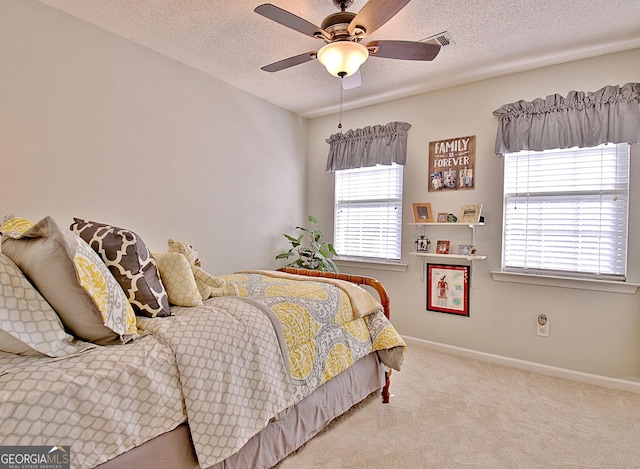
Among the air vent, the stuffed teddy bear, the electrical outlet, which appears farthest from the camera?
the electrical outlet

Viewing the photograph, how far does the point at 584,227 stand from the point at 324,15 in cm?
247

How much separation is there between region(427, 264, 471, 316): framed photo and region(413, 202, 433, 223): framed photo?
0.45m

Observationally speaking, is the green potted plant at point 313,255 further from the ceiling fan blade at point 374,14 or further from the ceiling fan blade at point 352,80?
the ceiling fan blade at point 374,14

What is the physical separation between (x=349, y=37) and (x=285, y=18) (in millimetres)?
380

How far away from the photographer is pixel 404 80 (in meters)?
3.31

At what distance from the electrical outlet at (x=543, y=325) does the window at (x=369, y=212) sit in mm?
1345

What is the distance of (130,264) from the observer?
1497 millimetres

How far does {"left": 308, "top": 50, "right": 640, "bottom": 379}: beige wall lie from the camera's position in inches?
105

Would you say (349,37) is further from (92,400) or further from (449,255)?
(449,255)

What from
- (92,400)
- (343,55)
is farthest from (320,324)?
(343,55)

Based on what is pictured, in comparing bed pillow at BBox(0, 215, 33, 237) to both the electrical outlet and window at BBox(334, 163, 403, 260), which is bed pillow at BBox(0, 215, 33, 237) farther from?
the electrical outlet

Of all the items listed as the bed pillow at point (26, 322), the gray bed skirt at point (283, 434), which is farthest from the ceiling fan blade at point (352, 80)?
the bed pillow at point (26, 322)

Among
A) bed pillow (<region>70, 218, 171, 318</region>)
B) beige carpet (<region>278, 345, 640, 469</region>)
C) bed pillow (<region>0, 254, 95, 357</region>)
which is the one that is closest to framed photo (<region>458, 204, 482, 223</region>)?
beige carpet (<region>278, 345, 640, 469</region>)

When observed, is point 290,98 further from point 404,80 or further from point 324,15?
point 324,15
